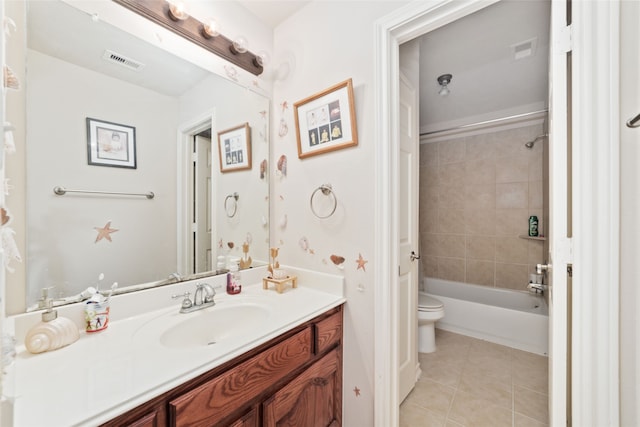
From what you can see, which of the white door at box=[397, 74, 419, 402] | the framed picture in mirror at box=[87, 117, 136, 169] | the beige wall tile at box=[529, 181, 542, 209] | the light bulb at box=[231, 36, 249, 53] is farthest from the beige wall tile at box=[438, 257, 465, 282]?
the framed picture in mirror at box=[87, 117, 136, 169]

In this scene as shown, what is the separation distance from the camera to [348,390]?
1.36 meters

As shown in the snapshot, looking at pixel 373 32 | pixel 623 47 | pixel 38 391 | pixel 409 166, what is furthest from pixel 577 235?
pixel 38 391

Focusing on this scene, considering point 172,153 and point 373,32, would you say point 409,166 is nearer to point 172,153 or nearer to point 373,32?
point 373,32

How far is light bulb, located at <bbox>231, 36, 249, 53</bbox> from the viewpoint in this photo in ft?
4.57

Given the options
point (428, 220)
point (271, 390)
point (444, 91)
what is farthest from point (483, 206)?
point (271, 390)

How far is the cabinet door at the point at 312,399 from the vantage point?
38.6 inches

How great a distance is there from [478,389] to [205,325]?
6.13 feet

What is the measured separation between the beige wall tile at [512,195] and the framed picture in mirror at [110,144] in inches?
135

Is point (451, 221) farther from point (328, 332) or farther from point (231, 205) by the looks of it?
point (231, 205)

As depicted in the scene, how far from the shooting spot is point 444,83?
2.27 metres

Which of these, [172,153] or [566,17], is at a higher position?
[566,17]

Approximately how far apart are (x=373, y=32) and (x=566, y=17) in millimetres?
710

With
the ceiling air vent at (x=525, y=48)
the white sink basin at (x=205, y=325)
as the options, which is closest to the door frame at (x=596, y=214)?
the white sink basin at (x=205, y=325)

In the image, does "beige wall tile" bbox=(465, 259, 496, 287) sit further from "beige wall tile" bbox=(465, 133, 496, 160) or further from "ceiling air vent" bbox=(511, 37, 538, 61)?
"ceiling air vent" bbox=(511, 37, 538, 61)
